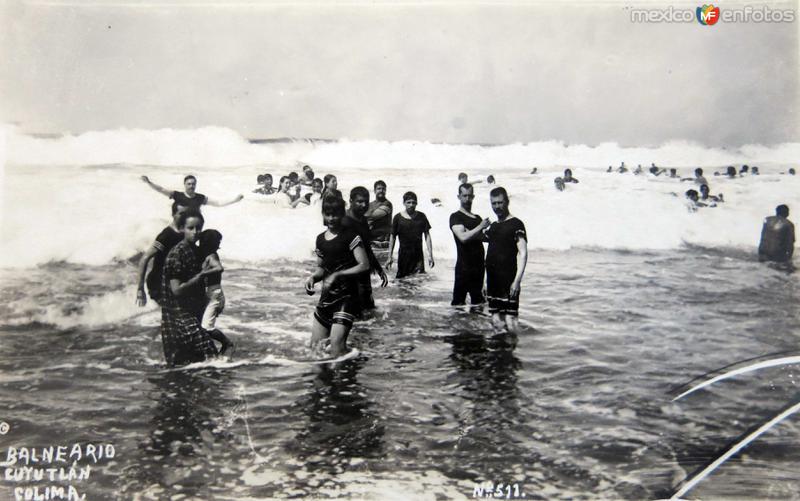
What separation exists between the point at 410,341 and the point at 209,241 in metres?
1.58

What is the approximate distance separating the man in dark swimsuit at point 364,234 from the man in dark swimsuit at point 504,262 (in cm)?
79

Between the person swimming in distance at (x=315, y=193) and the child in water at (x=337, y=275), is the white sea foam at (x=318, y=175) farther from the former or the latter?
the child in water at (x=337, y=275)

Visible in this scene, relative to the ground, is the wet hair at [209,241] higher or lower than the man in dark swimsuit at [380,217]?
lower

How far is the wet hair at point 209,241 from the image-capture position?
13.8ft

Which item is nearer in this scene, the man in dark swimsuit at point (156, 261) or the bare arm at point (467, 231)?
the man in dark swimsuit at point (156, 261)

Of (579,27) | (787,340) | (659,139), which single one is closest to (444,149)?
(579,27)

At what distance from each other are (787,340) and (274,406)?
3.47 m

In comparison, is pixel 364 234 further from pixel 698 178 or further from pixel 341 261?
pixel 698 178

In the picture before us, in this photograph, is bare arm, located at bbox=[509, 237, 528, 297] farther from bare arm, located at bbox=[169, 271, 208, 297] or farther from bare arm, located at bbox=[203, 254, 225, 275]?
bare arm, located at bbox=[169, 271, 208, 297]

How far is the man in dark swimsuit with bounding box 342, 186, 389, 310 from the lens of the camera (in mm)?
4391

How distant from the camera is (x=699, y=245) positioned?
4.41 m

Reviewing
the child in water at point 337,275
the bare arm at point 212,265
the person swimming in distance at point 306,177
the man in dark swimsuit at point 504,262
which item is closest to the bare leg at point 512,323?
the man in dark swimsuit at point 504,262

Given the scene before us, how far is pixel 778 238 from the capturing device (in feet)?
14.1

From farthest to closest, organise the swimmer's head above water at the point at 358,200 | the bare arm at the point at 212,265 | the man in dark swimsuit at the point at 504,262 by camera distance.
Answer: the swimmer's head above water at the point at 358,200
the man in dark swimsuit at the point at 504,262
the bare arm at the point at 212,265
